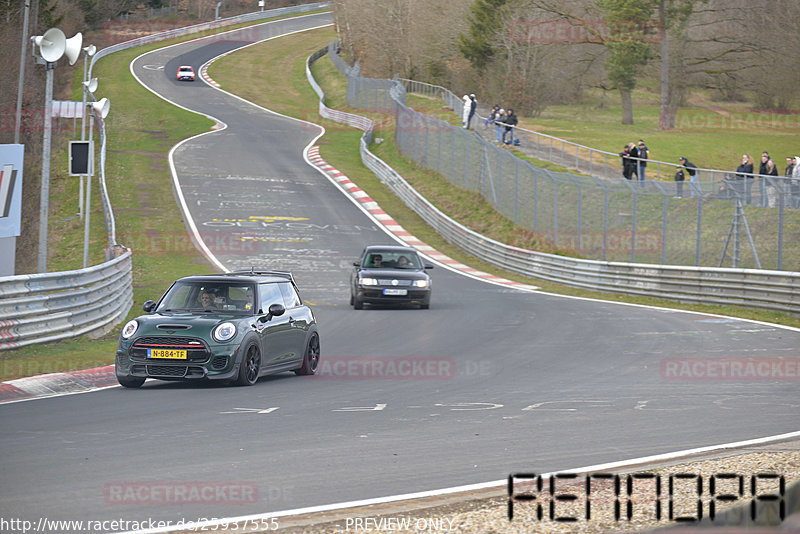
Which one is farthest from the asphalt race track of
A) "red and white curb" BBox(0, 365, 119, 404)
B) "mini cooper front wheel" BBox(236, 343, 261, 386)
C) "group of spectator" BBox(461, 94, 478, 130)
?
"group of spectator" BBox(461, 94, 478, 130)

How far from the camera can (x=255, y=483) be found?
7.38 metres

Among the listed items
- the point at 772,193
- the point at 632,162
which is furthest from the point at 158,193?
the point at 772,193

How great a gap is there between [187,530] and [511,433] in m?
4.23

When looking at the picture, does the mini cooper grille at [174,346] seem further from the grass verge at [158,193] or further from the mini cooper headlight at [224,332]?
the grass verge at [158,193]

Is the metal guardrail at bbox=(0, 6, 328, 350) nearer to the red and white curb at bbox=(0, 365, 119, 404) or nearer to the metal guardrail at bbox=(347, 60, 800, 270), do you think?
the red and white curb at bbox=(0, 365, 119, 404)

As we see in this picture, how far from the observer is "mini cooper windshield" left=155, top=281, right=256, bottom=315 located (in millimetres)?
13641

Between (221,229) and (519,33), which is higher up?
(519,33)

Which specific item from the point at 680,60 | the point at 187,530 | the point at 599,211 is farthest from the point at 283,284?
the point at 680,60

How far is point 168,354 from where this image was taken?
12.6 m

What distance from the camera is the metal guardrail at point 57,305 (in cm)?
1508

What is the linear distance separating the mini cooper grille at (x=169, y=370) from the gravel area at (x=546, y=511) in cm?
623

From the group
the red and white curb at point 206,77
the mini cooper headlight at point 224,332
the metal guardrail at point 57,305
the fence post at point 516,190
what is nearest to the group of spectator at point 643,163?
the fence post at point 516,190

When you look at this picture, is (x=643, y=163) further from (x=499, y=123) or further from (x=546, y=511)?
(x=546, y=511)

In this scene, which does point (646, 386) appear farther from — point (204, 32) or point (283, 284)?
point (204, 32)
